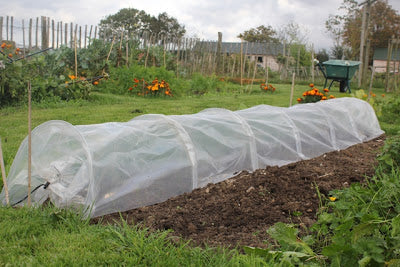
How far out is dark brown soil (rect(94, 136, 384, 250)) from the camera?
2.54 meters

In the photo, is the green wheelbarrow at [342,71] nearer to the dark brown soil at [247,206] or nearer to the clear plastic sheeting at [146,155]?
the clear plastic sheeting at [146,155]

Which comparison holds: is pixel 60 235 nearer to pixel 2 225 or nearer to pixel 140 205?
pixel 2 225

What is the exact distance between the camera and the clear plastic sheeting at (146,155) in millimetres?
2861

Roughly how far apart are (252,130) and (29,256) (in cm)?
267

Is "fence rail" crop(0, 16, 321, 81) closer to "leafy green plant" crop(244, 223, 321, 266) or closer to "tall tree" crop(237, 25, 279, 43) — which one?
"leafy green plant" crop(244, 223, 321, 266)

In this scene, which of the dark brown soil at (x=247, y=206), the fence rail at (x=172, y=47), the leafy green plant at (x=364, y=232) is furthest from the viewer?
the fence rail at (x=172, y=47)

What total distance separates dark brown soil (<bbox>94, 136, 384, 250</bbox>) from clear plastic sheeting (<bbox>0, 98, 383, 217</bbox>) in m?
0.15

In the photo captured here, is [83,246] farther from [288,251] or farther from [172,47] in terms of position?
[172,47]

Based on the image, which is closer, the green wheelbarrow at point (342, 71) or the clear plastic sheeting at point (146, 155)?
the clear plastic sheeting at point (146, 155)

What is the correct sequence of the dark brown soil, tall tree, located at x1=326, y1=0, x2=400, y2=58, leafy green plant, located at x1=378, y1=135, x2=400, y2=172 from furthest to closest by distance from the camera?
tall tree, located at x1=326, y1=0, x2=400, y2=58, leafy green plant, located at x1=378, y1=135, x2=400, y2=172, the dark brown soil

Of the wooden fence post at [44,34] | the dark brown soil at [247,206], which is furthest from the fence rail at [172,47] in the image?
the dark brown soil at [247,206]

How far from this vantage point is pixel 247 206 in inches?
117

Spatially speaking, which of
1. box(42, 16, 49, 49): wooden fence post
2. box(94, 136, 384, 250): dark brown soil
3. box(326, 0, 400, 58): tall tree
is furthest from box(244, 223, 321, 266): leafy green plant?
box(326, 0, 400, 58): tall tree

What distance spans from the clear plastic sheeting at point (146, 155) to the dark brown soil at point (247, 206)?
15 centimetres
